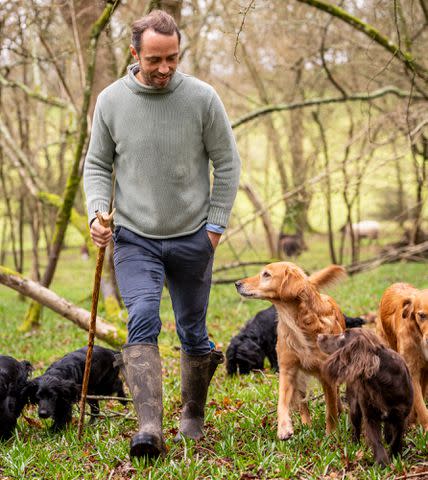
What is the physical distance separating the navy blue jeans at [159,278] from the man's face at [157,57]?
100 cm

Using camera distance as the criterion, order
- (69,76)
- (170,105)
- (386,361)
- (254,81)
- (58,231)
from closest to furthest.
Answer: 1. (386,361)
2. (170,105)
3. (58,231)
4. (69,76)
5. (254,81)

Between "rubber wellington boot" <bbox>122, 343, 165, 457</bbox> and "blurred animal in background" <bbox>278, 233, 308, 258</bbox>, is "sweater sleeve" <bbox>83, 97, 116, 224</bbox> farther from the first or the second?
"blurred animal in background" <bbox>278, 233, 308, 258</bbox>

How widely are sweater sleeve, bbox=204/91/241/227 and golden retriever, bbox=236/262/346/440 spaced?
1.89ft

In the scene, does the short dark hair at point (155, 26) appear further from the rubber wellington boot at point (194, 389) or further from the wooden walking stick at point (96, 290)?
the rubber wellington boot at point (194, 389)

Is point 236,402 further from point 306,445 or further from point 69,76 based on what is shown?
point 69,76

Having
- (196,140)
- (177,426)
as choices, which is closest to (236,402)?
(177,426)

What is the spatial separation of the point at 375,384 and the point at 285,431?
78 centimetres

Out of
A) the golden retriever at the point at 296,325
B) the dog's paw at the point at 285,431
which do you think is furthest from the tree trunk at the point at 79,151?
the dog's paw at the point at 285,431

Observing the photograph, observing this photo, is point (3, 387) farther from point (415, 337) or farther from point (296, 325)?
point (415, 337)

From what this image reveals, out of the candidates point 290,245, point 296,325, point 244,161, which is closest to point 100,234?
point 296,325

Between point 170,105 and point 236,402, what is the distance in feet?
9.30

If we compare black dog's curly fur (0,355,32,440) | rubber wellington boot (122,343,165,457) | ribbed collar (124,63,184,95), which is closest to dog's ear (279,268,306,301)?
rubber wellington boot (122,343,165,457)

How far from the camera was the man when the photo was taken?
13.5 ft

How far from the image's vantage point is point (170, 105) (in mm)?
4254
